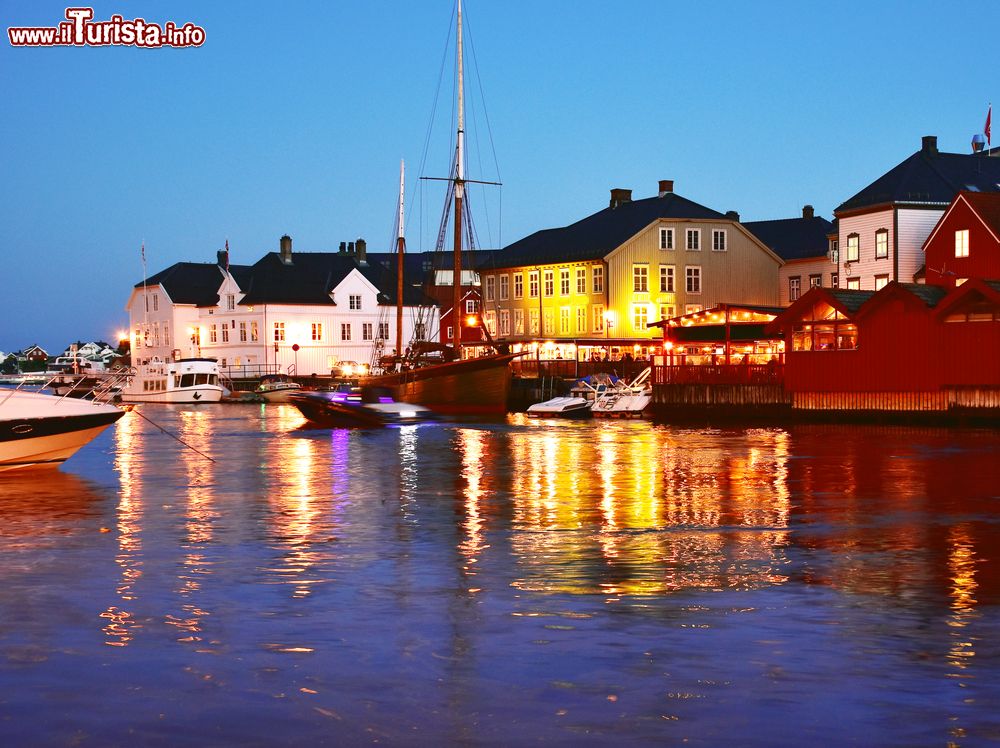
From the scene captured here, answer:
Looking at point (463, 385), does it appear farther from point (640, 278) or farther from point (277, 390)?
point (277, 390)

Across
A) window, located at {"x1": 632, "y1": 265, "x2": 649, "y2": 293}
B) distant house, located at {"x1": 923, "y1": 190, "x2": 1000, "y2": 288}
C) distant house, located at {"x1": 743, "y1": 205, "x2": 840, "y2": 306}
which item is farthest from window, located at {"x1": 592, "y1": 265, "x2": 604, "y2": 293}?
distant house, located at {"x1": 923, "y1": 190, "x2": 1000, "y2": 288}

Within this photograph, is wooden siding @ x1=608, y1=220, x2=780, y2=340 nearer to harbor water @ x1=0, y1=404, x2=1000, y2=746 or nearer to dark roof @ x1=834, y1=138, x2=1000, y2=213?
dark roof @ x1=834, y1=138, x2=1000, y2=213

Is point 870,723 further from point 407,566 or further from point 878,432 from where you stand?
point 878,432

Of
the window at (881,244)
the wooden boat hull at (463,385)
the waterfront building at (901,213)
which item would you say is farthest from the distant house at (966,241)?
the wooden boat hull at (463,385)

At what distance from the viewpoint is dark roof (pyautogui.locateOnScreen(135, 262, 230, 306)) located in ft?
389

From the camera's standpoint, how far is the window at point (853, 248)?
74312 millimetres

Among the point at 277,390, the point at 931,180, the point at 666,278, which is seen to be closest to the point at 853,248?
the point at 931,180

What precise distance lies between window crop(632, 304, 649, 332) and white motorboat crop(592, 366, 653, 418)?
17528mm

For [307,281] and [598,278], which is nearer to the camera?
[598,278]

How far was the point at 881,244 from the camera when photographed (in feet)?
238

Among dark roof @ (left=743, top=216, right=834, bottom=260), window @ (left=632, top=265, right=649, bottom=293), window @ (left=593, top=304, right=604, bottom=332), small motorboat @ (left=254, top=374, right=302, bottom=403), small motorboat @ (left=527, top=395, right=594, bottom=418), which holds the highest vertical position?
dark roof @ (left=743, top=216, right=834, bottom=260)

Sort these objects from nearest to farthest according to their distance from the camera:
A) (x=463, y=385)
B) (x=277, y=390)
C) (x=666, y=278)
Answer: (x=463, y=385), (x=666, y=278), (x=277, y=390)

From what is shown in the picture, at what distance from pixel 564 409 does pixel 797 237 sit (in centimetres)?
3739

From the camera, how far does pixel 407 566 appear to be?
17.7 m
